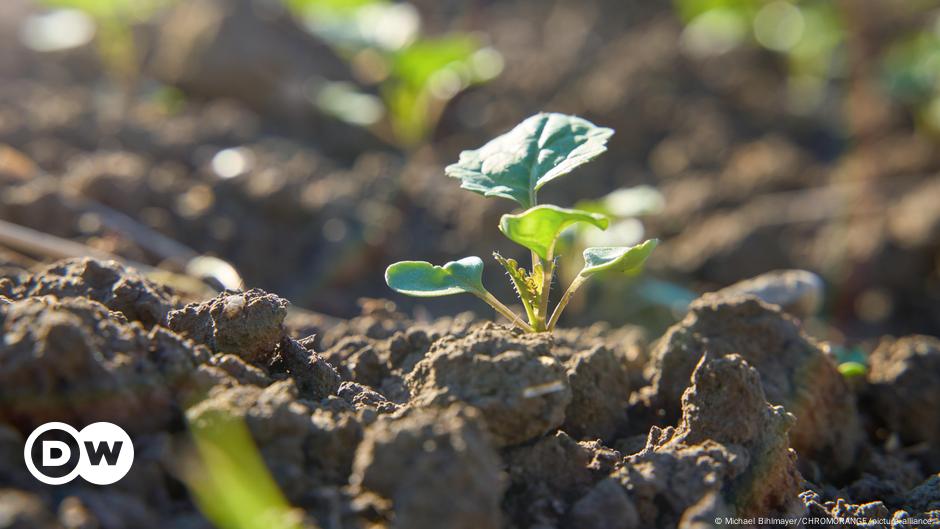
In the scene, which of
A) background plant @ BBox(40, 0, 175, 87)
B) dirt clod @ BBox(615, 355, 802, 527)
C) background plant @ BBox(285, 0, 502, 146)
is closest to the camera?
dirt clod @ BBox(615, 355, 802, 527)

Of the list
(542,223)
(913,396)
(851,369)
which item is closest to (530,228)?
(542,223)

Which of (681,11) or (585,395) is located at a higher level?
(681,11)

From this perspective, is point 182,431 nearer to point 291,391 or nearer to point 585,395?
point 291,391

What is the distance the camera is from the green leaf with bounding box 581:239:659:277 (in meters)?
1.47

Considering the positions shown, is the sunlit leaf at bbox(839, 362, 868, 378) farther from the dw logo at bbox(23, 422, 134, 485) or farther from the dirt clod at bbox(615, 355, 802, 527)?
the dw logo at bbox(23, 422, 134, 485)

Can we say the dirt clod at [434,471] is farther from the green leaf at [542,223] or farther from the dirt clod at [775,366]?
the dirt clod at [775,366]

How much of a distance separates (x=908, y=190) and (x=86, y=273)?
148 inches

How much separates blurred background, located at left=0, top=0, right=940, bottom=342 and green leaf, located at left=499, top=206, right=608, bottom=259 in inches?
47.1

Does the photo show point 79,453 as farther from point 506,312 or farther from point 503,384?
point 506,312

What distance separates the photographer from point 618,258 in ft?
4.85

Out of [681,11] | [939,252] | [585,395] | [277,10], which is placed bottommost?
[939,252]

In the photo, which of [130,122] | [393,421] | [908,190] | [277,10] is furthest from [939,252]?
[277,10]

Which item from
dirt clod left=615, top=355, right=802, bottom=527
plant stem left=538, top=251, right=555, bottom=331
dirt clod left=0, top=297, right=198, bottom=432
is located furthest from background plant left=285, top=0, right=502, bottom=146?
dirt clod left=0, top=297, right=198, bottom=432

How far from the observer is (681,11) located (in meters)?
5.65
